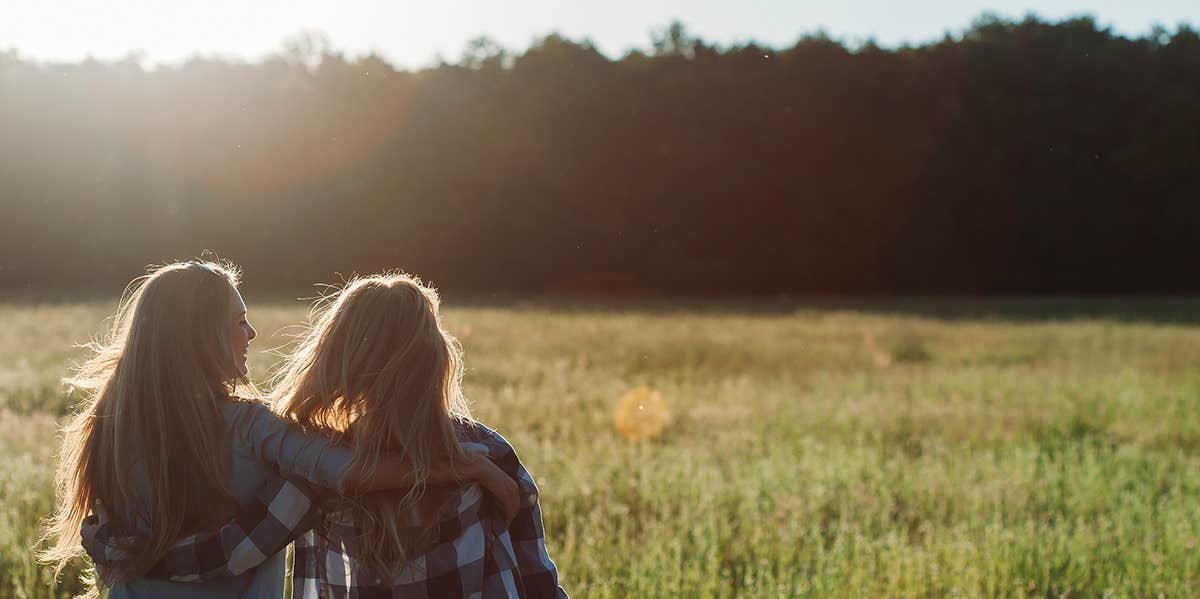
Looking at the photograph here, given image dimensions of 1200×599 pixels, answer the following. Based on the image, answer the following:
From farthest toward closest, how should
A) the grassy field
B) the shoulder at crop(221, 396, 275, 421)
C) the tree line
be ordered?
the tree line → the grassy field → the shoulder at crop(221, 396, 275, 421)

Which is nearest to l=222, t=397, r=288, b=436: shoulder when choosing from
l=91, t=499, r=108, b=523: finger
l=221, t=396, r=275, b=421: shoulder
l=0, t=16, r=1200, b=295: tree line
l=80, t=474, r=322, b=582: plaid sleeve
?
l=221, t=396, r=275, b=421: shoulder

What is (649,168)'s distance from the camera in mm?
48000

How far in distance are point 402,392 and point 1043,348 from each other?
55.5ft

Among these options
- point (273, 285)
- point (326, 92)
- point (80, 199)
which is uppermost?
point (326, 92)

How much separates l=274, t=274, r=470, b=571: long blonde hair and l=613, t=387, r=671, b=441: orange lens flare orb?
6335 mm


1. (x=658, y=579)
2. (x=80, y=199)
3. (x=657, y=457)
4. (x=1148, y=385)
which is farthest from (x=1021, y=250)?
(x=658, y=579)

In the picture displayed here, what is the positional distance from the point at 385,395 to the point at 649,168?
151 feet

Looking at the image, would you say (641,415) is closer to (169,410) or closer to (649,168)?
(169,410)

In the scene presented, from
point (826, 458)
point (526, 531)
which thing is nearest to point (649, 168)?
point (826, 458)

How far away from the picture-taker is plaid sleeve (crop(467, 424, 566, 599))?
8.95 ft

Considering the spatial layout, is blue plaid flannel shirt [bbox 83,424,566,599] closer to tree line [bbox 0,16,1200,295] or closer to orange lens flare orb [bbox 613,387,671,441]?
orange lens flare orb [bbox 613,387,671,441]

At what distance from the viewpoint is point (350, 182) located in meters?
44.5

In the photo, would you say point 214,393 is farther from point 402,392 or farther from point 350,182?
point 350,182

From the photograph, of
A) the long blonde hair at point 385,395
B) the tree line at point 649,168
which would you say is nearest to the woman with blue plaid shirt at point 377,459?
the long blonde hair at point 385,395
